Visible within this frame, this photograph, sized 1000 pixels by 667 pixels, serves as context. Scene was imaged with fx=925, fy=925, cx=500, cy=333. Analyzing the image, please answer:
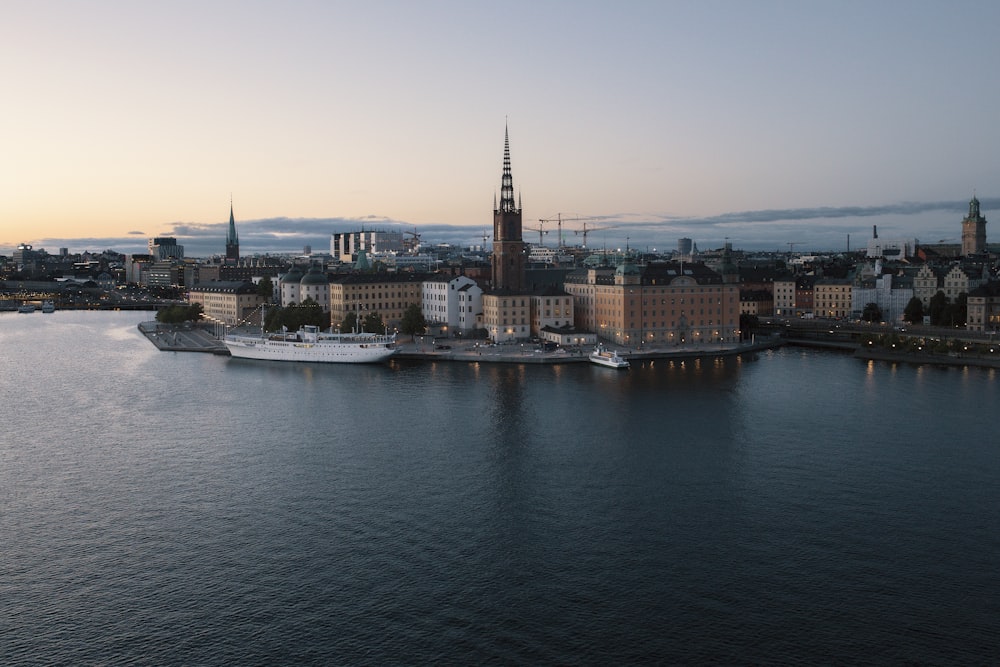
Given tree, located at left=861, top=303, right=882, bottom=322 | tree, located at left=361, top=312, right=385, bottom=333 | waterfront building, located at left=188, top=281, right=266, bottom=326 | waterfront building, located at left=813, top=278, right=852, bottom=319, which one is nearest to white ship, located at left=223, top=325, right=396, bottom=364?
tree, located at left=361, top=312, right=385, bottom=333

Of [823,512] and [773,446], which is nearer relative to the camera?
[823,512]

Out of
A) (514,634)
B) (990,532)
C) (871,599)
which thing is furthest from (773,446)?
(514,634)

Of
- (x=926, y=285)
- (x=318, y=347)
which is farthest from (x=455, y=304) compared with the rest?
(x=926, y=285)

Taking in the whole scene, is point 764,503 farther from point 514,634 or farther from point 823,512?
point 514,634

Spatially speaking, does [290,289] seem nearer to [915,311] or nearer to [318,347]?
[318,347]

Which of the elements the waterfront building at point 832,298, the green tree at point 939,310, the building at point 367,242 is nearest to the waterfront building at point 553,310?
the green tree at point 939,310

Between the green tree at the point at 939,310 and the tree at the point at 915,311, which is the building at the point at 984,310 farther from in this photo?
the tree at the point at 915,311
